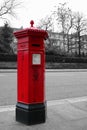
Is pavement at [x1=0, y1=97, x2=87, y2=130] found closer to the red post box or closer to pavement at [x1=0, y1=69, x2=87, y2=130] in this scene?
pavement at [x1=0, y1=69, x2=87, y2=130]

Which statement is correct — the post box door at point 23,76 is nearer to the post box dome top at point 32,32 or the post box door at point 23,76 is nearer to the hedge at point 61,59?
the post box dome top at point 32,32

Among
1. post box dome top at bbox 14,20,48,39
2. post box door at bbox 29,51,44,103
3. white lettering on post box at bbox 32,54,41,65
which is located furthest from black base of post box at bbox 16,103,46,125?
post box dome top at bbox 14,20,48,39

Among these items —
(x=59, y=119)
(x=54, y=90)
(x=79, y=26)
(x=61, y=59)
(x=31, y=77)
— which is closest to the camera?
(x=31, y=77)

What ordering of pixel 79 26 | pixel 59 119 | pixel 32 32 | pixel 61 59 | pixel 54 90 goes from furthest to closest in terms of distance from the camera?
pixel 79 26
pixel 61 59
pixel 54 90
pixel 59 119
pixel 32 32

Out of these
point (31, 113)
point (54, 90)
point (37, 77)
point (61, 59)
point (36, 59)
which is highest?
point (36, 59)

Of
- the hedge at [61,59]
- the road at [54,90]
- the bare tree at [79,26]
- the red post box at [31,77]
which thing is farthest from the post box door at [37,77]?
the bare tree at [79,26]

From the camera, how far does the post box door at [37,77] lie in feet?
16.6

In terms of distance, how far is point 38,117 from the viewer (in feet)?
16.9

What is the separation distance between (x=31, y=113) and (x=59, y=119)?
2.63ft

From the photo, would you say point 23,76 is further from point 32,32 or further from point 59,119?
point 59,119

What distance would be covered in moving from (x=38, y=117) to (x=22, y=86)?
0.68 metres

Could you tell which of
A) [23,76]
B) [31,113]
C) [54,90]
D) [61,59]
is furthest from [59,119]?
[61,59]

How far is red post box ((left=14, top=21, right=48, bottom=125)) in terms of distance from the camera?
16.5 ft

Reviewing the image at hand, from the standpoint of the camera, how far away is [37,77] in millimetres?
5133
